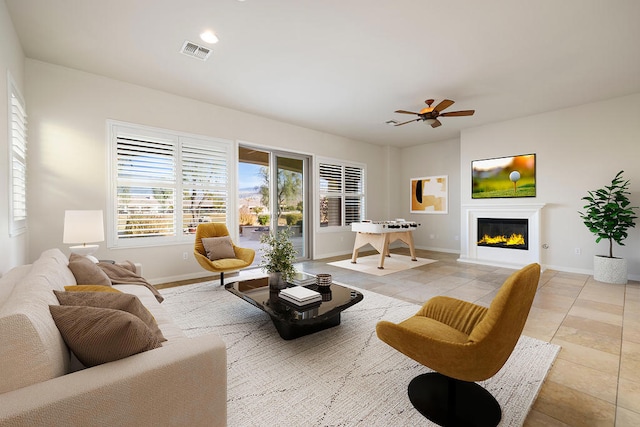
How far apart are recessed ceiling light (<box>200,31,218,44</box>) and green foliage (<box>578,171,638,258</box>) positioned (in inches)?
224

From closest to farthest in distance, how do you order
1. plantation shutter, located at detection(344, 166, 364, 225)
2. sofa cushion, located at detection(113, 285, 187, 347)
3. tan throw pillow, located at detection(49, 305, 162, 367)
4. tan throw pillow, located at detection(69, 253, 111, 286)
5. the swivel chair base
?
tan throw pillow, located at detection(49, 305, 162, 367), the swivel chair base, sofa cushion, located at detection(113, 285, 187, 347), tan throw pillow, located at detection(69, 253, 111, 286), plantation shutter, located at detection(344, 166, 364, 225)

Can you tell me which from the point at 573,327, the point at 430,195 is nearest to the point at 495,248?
the point at 430,195

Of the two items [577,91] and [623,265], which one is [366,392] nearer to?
[623,265]

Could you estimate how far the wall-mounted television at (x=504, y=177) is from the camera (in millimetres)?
5539

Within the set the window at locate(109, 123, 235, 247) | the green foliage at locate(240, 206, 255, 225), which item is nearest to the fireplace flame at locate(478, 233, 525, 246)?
the green foliage at locate(240, 206, 255, 225)

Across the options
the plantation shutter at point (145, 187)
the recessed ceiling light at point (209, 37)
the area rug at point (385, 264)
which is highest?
the recessed ceiling light at point (209, 37)

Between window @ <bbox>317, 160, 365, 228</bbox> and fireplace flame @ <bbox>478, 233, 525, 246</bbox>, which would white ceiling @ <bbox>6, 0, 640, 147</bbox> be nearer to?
window @ <bbox>317, 160, 365, 228</bbox>

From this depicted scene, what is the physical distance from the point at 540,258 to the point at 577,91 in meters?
2.86

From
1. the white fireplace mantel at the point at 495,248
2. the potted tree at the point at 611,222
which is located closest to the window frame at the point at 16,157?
the white fireplace mantel at the point at 495,248

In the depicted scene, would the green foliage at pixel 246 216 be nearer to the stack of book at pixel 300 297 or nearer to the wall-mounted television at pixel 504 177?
the stack of book at pixel 300 297

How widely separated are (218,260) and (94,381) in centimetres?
328

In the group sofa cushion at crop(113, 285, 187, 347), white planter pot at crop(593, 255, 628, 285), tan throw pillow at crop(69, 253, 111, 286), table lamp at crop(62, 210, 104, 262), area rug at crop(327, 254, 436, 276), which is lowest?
area rug at crop(327, 254, 436, 276)

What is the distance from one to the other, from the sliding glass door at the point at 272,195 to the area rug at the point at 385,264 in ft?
3.88

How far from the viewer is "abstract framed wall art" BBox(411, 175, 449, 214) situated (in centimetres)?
754
